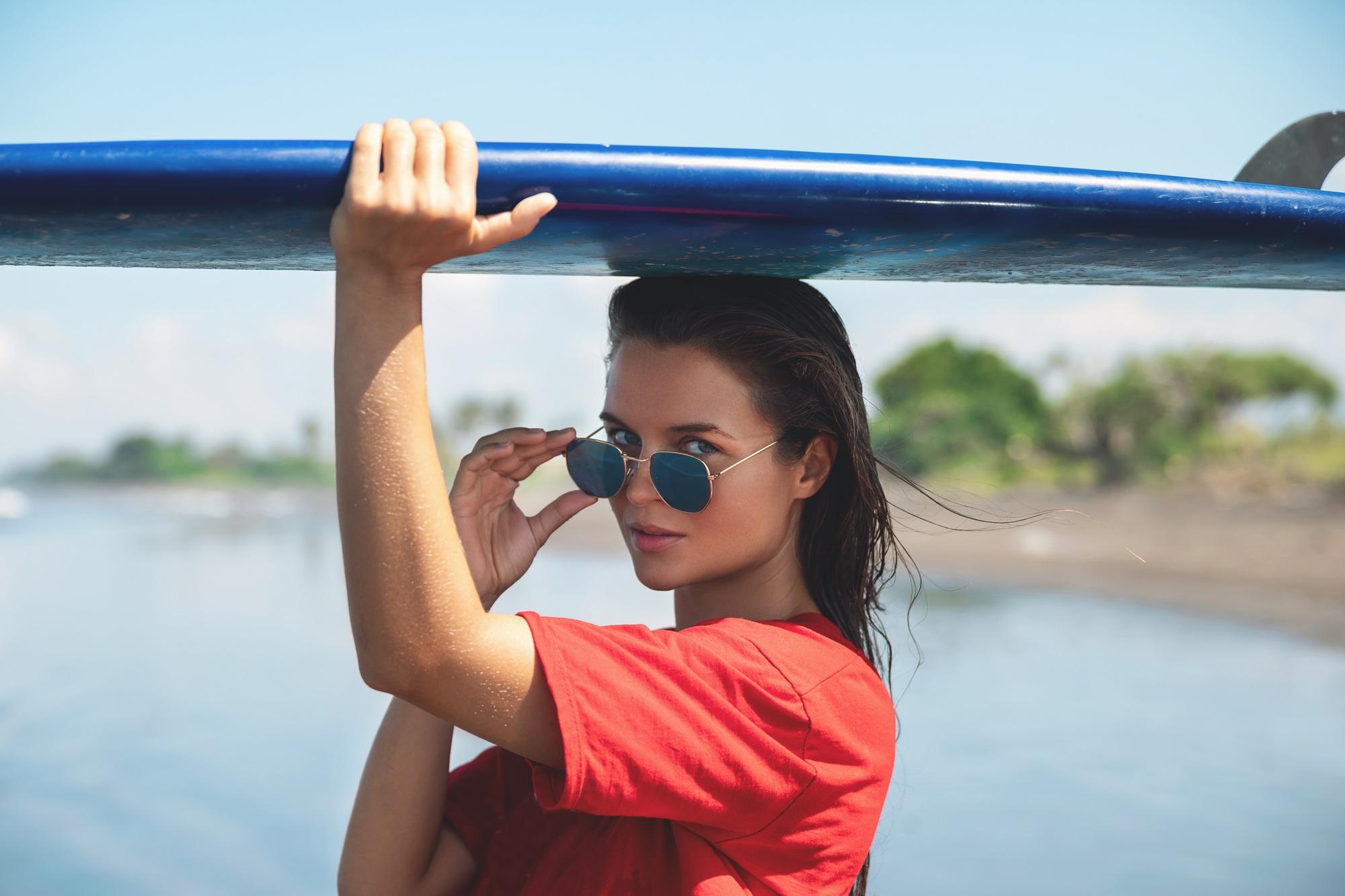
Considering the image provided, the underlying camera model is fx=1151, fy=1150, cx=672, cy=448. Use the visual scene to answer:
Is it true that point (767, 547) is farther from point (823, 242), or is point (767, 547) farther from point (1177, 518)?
point (1177, 518)

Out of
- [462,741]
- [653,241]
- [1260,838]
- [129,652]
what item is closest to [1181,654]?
[1260,838]

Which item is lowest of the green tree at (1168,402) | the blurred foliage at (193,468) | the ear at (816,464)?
the blurred foliage at (193,468)

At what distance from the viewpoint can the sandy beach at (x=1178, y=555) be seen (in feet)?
46.6

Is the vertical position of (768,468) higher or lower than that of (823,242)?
lower

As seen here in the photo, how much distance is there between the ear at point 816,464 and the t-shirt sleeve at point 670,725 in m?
0.50

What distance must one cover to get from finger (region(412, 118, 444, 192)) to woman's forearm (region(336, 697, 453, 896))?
915 millimetres

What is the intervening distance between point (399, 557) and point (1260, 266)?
4.08 feet

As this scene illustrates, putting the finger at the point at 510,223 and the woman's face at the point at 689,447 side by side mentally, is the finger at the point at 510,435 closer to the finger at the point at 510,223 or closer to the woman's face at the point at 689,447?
the woman's face at the point at 689,447

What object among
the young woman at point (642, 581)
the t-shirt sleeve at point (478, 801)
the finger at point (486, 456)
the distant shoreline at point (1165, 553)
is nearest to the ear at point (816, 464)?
the young woman at point (642, 581)

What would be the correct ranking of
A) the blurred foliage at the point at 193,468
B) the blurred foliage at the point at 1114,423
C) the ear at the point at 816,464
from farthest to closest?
1. the blurred foliage at the point at 193,468
2. the blurred foliage at the point at 1114,423
3. the ear at the point at 816,464

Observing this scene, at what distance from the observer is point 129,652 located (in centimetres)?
1257

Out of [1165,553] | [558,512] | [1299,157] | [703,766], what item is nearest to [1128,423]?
[1165,553]

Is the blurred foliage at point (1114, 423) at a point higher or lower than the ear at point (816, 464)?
lower

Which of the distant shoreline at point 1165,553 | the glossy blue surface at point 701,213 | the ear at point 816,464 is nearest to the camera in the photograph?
the glossy blue surface at point 701,213
